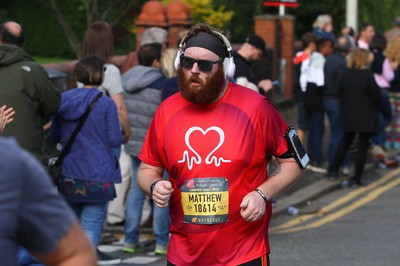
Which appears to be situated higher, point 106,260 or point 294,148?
point 294,148

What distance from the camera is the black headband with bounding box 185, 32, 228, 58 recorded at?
18.6ft

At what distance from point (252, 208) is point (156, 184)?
0.48m

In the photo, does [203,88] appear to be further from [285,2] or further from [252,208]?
[285,2]

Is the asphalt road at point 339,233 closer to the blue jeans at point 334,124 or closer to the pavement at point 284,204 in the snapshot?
the pavement at point 284,204

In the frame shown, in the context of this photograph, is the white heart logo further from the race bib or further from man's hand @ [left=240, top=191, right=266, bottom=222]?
man's hand @ [left=240, top=191, right=266, bottom=222]

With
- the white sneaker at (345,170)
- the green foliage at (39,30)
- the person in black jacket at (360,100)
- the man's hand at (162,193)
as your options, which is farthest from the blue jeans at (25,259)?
the green foliage at (39,30)

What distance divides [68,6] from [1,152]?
30.2 metres

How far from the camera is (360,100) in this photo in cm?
1405

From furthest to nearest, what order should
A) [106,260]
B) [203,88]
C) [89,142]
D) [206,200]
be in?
[106,260] → [89,142] → [203,88] → [206,200]

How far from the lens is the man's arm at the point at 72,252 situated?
3.02 metres

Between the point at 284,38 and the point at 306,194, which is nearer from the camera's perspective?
the point at 306,194

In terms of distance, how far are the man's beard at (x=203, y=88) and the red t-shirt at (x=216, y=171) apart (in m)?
0.07

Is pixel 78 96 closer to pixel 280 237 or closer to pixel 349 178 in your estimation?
pixel 280 237

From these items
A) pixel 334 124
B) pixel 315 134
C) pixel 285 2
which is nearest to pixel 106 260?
pixel 334 124
